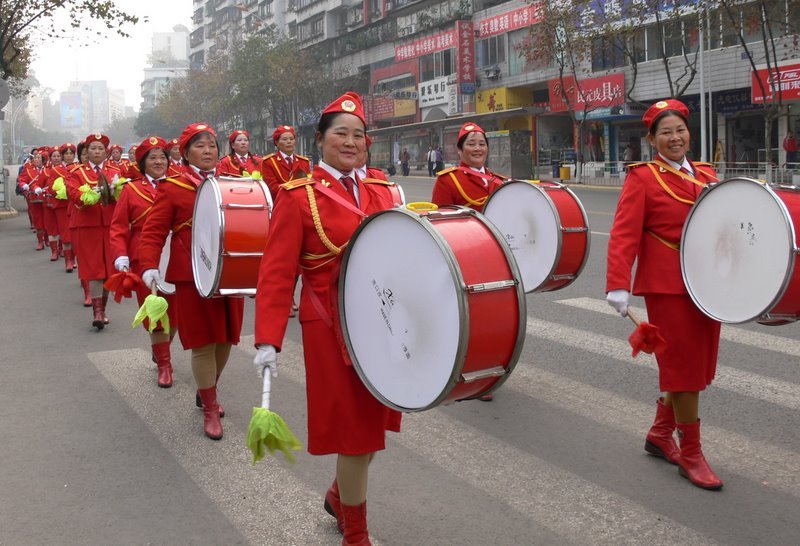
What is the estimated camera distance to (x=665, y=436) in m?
4.79

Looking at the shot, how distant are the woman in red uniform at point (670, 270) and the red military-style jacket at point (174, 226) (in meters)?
2.63

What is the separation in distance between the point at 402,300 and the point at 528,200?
3.31 meters

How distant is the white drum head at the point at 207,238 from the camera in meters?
5.10

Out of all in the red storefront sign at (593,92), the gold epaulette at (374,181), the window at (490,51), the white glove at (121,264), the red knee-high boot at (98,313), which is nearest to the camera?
the gold epaulette at (374,181)

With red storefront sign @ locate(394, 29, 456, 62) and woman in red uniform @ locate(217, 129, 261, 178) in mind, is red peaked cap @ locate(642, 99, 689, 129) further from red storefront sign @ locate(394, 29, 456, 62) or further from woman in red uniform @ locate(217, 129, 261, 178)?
red storefront sign @ locate(394, 29, 456, 62)

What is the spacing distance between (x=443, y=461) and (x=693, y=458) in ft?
4.29

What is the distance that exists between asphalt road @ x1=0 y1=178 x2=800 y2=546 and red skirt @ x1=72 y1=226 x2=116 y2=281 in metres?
1.63

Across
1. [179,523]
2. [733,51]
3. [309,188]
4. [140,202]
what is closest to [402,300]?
[309,188]

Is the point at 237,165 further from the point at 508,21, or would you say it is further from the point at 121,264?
the point at 508,21

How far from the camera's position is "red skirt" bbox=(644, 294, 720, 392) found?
4.39 metres

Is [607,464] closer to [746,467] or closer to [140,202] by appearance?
[746,467]

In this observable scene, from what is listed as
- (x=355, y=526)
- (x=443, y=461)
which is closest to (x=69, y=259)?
(x=443, y=461)

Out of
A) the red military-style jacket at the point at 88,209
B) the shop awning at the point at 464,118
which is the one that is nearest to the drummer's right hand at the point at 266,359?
the red military-style jacket at the point at 88,209

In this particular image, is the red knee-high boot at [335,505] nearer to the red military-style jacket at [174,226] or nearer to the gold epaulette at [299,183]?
the gold epaulette at [299,183]
